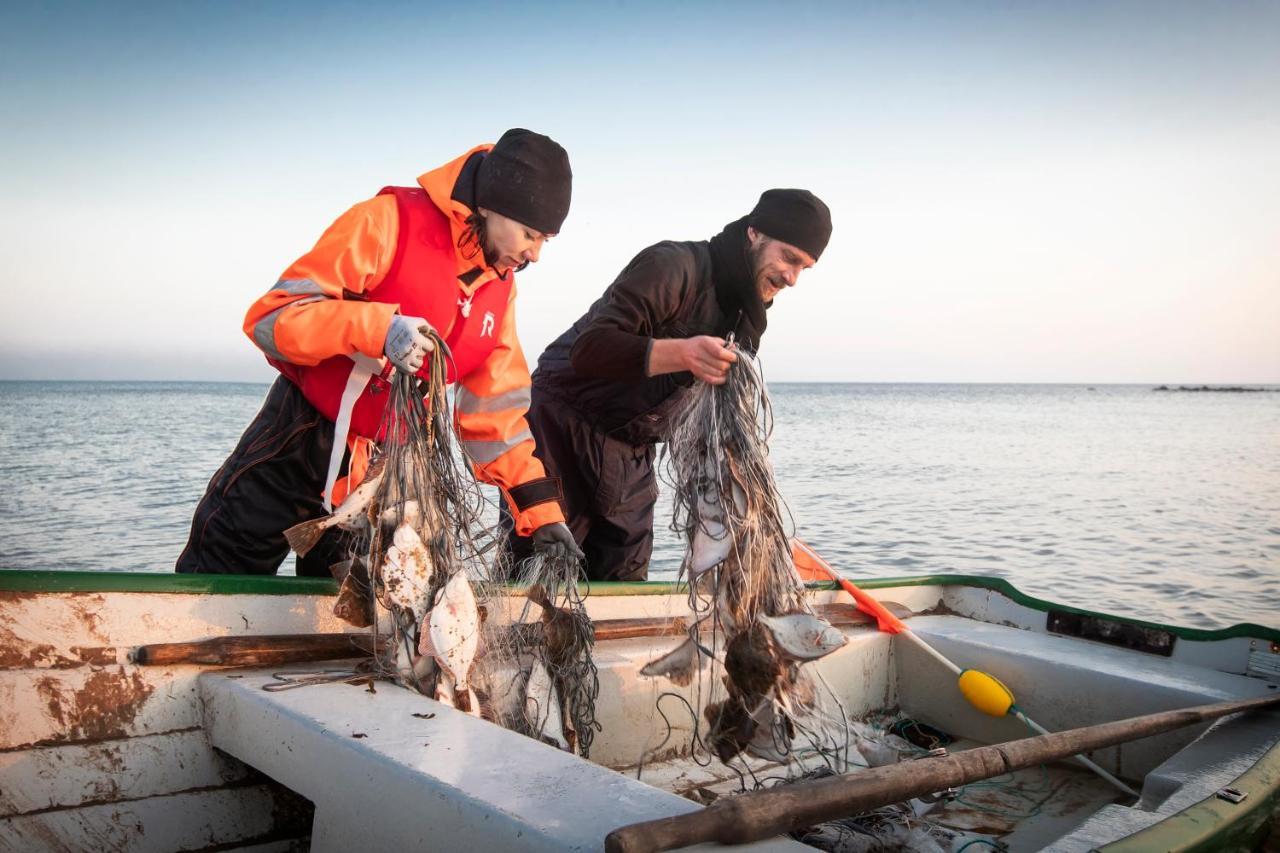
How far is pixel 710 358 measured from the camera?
2955mm

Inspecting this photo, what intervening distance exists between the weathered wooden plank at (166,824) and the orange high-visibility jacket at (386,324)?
1.01 metres

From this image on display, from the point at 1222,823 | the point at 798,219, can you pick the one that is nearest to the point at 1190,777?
the point at 1222,823

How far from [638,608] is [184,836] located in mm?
1910

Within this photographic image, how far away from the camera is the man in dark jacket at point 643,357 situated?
3.37 meters

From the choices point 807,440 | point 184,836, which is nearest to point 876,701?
point 184,836

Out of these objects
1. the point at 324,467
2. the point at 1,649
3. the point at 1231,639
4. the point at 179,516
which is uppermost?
the point at 324,467

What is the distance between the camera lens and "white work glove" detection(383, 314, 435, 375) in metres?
2.63

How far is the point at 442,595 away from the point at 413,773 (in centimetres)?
79

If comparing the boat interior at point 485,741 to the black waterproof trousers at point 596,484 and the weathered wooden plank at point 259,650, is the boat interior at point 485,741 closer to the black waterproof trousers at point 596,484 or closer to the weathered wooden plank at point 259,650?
the weathered wooden plank at point 259,650

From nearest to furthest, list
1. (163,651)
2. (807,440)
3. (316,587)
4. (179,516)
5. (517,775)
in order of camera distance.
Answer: (517,775), (163,651), (316,587), (179,516), (807,440)

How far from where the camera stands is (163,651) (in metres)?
2.42

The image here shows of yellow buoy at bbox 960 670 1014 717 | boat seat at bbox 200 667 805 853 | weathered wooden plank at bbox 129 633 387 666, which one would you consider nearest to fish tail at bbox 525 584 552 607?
weathered wooden plank at bbox 129 633 387 666

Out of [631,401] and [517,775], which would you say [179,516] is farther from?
[517,775]

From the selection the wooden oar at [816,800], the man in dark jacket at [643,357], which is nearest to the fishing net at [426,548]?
the man in dark jacket at [643,357]
